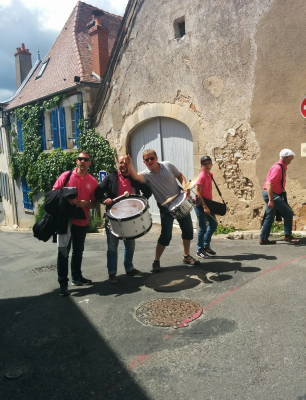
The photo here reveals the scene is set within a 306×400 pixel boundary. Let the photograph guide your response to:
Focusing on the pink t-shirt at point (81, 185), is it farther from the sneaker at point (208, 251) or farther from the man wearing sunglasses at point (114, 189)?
the sneaker at point (208, 251)

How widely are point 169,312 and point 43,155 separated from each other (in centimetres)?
1260

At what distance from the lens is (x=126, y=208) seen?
452cm

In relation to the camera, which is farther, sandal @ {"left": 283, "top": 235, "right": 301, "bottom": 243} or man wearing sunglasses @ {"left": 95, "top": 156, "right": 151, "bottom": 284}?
sandal @ {"left": 283, "top": 235, "right": 301, "bottom": 243}

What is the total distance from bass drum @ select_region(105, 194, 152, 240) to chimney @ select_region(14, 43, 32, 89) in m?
21.0

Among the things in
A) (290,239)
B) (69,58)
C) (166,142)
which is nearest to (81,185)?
(290,239)

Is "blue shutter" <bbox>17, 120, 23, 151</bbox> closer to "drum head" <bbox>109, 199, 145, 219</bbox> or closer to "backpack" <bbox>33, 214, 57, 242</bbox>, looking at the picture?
"backpack" <bbox>33, 214, 57, 242</bbox>

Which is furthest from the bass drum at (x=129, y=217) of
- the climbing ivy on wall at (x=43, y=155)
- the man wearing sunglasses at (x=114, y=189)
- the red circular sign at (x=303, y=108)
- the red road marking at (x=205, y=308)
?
the climbing ivy on wall at (x=43, y=155)

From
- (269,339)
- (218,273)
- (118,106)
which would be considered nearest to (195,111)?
(118,106)

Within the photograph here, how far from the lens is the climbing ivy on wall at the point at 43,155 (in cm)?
1222

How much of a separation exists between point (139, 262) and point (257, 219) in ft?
11.0

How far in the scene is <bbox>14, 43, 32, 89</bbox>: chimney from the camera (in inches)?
902

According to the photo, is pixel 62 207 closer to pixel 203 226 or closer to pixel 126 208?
pixel 126 208

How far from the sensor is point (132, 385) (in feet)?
9.30

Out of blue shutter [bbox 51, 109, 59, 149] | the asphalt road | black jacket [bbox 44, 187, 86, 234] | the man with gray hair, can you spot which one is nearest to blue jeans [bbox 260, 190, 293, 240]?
the man with gray hair
